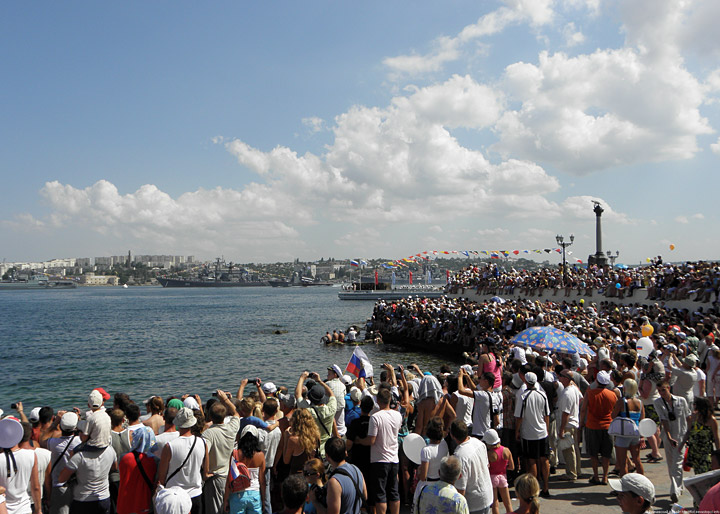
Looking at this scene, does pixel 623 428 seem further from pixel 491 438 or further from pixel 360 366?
pixel 360 366

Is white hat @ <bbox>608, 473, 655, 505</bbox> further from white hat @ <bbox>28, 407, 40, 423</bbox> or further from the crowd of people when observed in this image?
white hat @ <bbox>28, 407, 40, 423</bbox>

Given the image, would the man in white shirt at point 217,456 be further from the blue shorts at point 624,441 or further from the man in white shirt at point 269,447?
the blue shorts at point 624,441

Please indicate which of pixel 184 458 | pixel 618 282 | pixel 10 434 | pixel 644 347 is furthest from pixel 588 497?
pixel 618 282

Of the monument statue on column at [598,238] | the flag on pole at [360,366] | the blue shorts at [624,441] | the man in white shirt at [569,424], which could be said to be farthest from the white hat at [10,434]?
the monument statue on column at [598,238]

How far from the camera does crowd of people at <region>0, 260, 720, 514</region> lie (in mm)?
4395

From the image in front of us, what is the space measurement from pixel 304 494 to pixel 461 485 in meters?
1.52

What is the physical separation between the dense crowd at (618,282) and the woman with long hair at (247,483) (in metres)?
20.3

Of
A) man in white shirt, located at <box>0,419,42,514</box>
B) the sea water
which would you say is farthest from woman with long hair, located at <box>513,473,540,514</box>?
the sea water

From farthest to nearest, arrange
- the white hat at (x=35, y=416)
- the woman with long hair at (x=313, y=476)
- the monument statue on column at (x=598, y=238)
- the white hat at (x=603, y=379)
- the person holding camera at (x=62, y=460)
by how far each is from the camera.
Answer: the monument statue on column at (x=598, y=238)
the white hat at (x=603, y=379)
the white hat at (x=35, y=416)
the person holding camera at (x=62, y=460)
the woman with long hair at (x=313, y=476)

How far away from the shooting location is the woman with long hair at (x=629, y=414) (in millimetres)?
6746

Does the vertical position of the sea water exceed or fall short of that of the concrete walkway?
it falls short

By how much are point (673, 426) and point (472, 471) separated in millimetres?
3763

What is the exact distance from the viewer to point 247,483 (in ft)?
16.2

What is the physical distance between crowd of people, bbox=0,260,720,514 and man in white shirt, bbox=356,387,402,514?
0.01m
